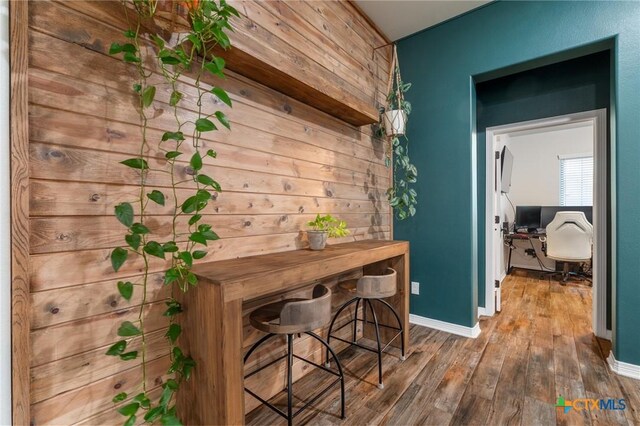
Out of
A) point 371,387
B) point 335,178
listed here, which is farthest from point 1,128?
point 371,387

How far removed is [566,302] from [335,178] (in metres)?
3.36

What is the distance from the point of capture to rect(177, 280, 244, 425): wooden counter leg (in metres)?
1.09

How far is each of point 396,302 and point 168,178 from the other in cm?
191

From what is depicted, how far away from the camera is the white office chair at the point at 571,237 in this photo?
4.10m

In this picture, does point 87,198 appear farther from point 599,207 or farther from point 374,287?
point 599,207

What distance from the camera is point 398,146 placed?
9.62 feet

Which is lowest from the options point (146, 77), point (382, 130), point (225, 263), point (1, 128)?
point (225, 263)

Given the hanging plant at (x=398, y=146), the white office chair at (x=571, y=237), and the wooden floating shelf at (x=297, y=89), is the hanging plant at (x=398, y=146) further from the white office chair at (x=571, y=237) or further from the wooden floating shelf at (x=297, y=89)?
the white office chair at (x=571, y=237)

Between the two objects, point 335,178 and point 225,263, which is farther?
point 335,178

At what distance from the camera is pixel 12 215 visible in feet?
2.90


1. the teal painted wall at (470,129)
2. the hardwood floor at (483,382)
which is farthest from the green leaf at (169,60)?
the teal painted wall at (470,129)

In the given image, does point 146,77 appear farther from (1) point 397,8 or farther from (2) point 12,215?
(1) point 397,8

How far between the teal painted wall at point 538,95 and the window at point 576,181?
324cm

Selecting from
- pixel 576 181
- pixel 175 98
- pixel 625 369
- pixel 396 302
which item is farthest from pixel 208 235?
pixel 576 181
